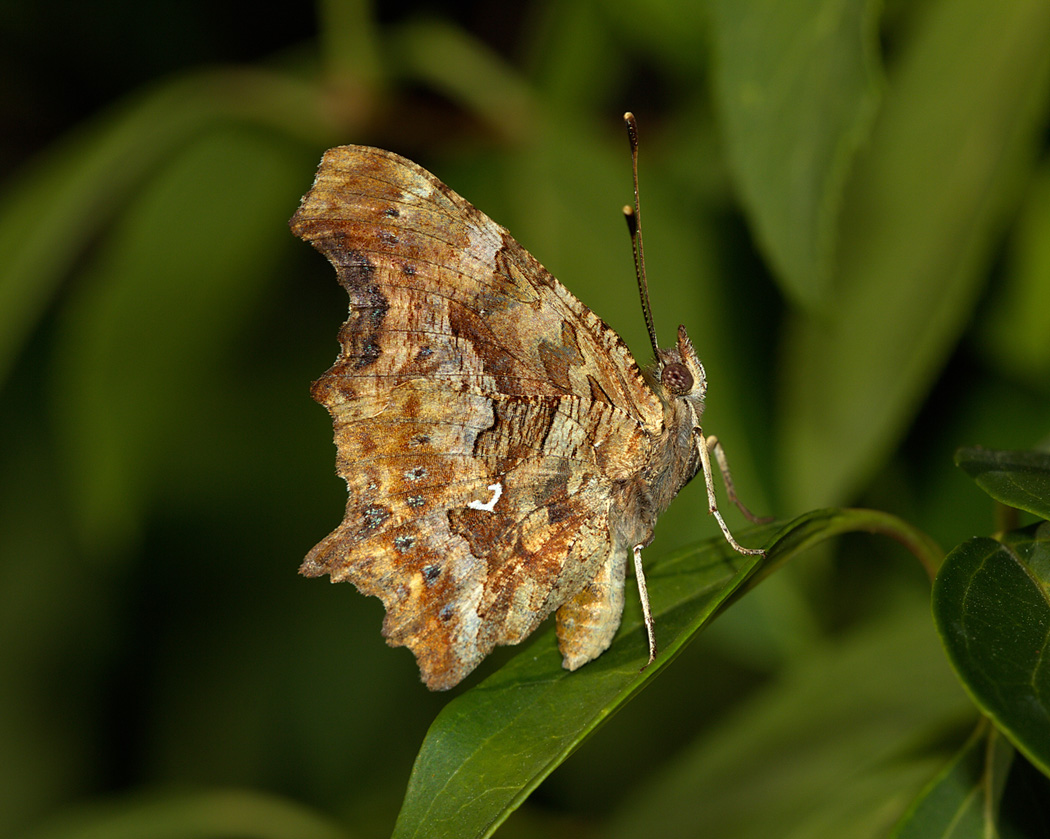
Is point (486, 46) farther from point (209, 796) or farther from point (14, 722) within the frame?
point (14, 722)

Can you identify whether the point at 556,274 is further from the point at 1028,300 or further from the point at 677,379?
the point at 1028,300

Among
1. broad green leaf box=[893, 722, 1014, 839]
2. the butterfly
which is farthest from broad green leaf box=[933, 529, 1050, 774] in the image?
the butterfly

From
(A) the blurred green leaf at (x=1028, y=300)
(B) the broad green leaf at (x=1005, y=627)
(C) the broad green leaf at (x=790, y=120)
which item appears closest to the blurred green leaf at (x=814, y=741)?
(A) the blurred green leaf at (x=1028, y=300)

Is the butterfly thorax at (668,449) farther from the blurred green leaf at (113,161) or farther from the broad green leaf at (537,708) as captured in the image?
the blurred green leaf at (113,161)

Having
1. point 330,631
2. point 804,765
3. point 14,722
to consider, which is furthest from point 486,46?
point 14,722

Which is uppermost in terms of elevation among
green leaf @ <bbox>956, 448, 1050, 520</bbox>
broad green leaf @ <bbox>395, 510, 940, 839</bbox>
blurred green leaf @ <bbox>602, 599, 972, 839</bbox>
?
green leaf @ <bbox>956, 448, 1050, 520</bbox>

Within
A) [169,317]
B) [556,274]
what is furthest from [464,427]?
[169,317]

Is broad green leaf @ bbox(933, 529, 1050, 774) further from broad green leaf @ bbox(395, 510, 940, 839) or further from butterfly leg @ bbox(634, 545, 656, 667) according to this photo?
butterfly leg @ bbox(634, 545, 656, 667)
